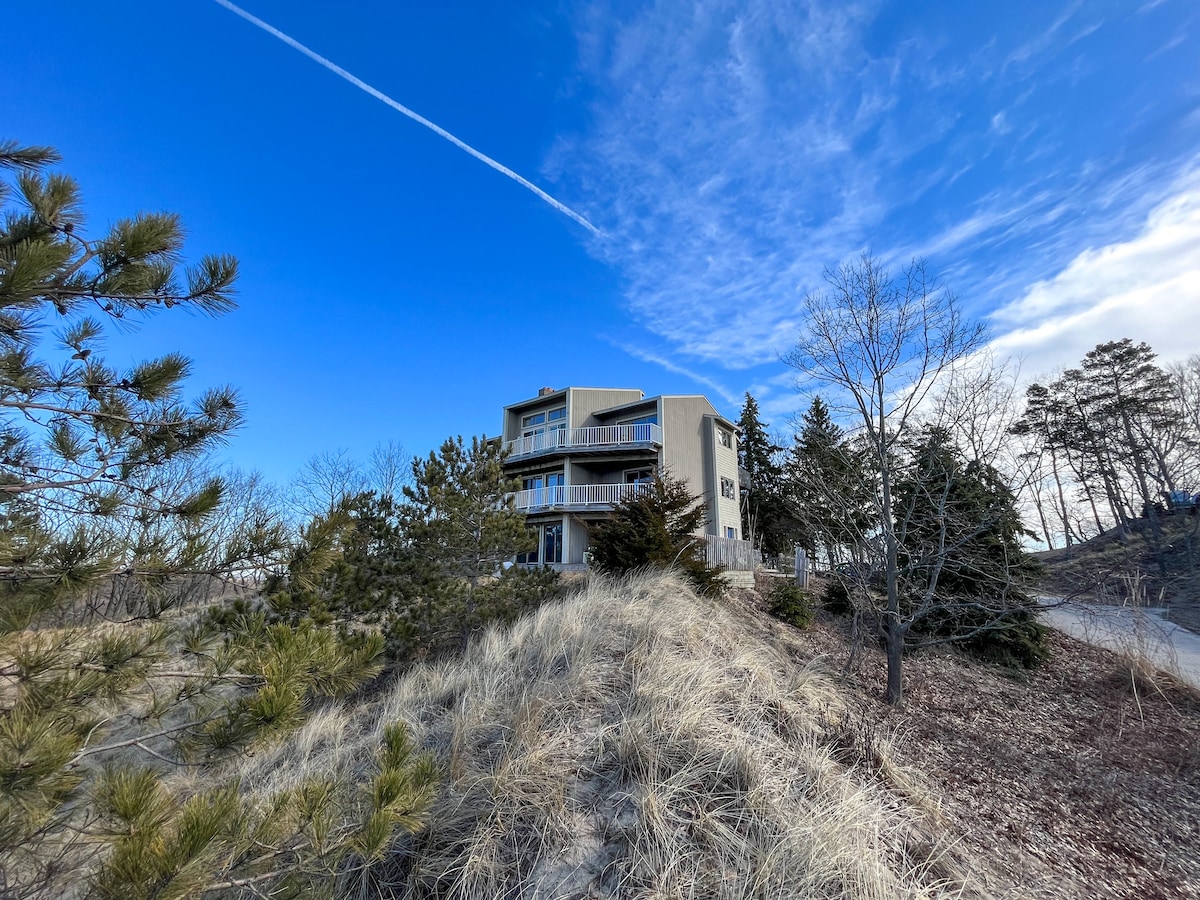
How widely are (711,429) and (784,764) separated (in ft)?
66.7

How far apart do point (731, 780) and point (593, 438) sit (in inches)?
764

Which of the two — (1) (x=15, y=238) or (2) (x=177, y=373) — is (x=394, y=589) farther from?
(1) (x=15, y=238)

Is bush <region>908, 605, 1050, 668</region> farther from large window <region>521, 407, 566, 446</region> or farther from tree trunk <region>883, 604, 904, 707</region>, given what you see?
large window <region>521, 407, 566, 446</region>

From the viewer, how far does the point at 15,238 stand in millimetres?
2191

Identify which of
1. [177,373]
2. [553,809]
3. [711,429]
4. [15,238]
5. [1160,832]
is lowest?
[1160,832]

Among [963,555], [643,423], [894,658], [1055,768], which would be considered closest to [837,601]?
[963,555]

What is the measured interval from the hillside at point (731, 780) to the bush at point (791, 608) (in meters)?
3.95

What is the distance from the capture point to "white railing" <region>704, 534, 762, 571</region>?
14.8 m

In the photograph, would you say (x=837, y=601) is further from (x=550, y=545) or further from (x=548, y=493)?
(x=550, y=545)

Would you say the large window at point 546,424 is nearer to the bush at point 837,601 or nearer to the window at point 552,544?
the window at point 552,544

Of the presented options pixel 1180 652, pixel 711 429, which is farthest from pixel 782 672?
pixel 711 429

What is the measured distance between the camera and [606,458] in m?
22.3

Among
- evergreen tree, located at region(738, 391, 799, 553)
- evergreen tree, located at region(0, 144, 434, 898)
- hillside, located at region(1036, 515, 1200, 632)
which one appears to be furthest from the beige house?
evergreen tree, located at region(0, 144, 434, 898)

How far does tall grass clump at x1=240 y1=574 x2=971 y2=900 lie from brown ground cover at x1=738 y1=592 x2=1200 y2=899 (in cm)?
67
